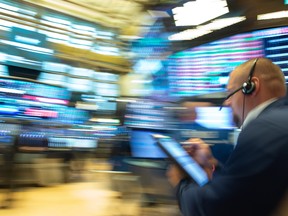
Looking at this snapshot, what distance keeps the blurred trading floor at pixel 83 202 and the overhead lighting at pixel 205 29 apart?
154cm

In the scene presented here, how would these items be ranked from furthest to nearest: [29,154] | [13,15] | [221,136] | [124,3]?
[124,3] < [13,15] < [29,154] < [221,136]

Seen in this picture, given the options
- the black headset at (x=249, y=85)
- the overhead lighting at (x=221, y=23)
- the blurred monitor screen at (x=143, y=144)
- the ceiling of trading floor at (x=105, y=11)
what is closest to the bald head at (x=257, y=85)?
the black headset at (x=249, y=85)

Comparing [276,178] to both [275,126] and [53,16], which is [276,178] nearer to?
[275,126]

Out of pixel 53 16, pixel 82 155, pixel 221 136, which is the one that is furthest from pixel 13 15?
pixel 221 136

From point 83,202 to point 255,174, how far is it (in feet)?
12.3

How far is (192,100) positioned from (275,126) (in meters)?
1.91

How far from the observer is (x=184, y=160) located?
3.84ft

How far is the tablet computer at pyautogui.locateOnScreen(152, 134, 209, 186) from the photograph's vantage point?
112 centimetres

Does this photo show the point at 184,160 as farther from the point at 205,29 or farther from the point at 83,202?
the point at 83,202

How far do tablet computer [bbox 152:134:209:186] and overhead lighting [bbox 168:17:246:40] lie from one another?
177cm

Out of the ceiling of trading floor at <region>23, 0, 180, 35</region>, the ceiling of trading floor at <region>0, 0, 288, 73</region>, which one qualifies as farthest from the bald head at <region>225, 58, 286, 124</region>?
the ceiling of trading floor at <region>23, 0, 180, 35</region>

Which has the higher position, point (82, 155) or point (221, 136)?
point (221, 136)

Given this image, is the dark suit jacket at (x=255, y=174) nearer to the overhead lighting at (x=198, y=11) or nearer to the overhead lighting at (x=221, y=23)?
the overhead lighting at (x=221, y=23)

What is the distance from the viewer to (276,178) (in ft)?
2.88
